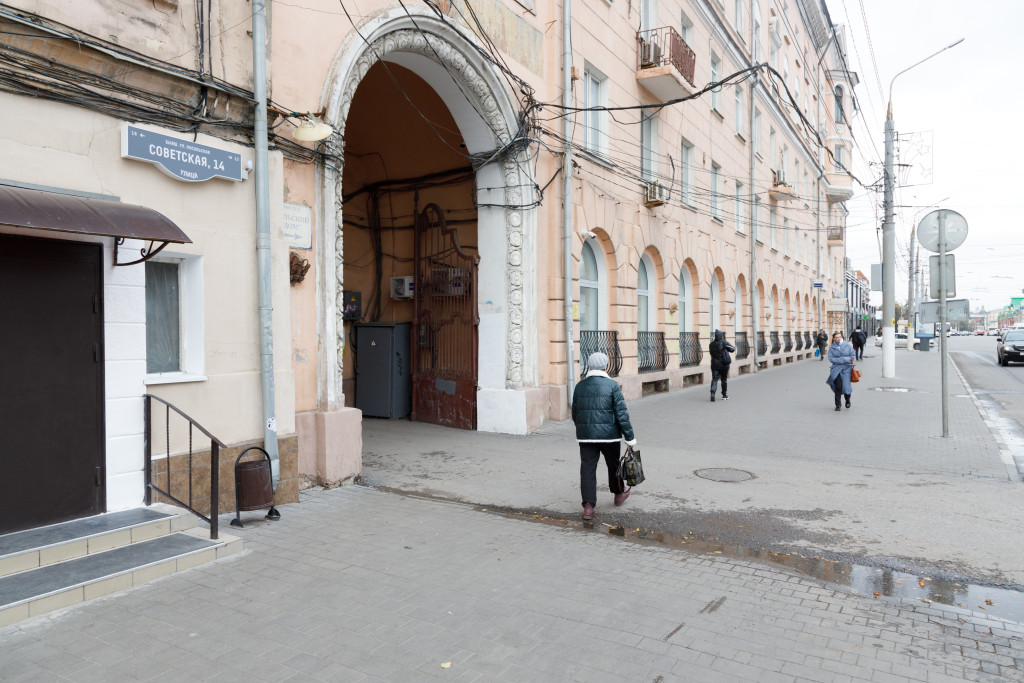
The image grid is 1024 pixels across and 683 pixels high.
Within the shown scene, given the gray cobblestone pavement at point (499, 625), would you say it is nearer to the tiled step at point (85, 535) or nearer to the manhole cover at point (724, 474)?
the tiled step at point (85, 535)

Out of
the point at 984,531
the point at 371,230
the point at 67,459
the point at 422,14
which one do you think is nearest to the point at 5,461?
the point at 67,459

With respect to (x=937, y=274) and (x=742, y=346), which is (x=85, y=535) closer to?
(x=937, y=274)

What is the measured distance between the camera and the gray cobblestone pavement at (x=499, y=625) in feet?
12.0

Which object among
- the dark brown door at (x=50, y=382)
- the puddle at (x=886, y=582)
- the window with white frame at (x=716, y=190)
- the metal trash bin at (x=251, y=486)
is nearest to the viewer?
the puddle at (x=886, y=582)

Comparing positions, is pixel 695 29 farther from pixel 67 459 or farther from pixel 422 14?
pixel 67 459

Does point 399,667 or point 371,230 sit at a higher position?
point 371,230

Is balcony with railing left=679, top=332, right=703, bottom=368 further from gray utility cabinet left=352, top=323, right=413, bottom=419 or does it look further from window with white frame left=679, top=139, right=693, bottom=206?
gray utility cabinet left=352, top=323, right=413, bottom=419

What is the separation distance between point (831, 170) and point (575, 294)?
35.2m

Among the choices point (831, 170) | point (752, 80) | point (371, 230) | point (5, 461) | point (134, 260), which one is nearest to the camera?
point (5, 461)

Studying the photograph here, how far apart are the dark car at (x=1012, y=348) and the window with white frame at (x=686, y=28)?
21275 millimetres

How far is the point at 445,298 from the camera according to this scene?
1243cm

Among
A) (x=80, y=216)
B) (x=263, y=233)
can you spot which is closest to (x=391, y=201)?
(x=263, y=233)

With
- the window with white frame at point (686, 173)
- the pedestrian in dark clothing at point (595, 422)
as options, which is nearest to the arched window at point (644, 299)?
the window with white frame at point (686, 173)

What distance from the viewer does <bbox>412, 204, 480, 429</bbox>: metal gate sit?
1197 cm
